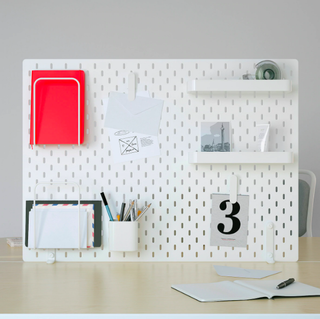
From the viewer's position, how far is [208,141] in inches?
45.3

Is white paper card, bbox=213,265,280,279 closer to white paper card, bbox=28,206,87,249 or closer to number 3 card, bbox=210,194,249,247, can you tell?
number 3 card, bbox=210,194,249,247

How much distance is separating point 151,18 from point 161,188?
2.25 meters

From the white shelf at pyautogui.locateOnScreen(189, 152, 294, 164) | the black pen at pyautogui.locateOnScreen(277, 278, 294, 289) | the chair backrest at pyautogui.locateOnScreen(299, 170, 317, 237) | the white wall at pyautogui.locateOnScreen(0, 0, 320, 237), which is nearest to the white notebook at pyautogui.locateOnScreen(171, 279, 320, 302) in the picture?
the black pen at pyautogui.locateOnScreen(277, 278, 294, 289)

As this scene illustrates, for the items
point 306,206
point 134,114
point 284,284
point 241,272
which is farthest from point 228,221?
point 306,206

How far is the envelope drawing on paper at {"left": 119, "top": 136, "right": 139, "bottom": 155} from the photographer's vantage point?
45.4 inches

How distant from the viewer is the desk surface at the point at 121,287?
74 cm

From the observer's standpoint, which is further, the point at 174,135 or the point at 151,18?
the point at 151,18

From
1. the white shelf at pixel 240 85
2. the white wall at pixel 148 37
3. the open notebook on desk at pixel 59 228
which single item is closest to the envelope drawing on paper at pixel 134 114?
the white shelf at pixel 240 85

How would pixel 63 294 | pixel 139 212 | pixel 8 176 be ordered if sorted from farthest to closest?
pixel 8 176
pixel 139 212
pixel 63 294

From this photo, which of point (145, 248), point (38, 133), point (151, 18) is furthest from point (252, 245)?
point (151, 18)

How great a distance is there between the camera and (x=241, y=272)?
39.7 inches

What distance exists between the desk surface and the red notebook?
368 millimetres

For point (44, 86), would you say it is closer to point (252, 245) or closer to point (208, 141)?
point (208, 141)

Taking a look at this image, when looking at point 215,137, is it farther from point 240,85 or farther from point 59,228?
point 59,228
